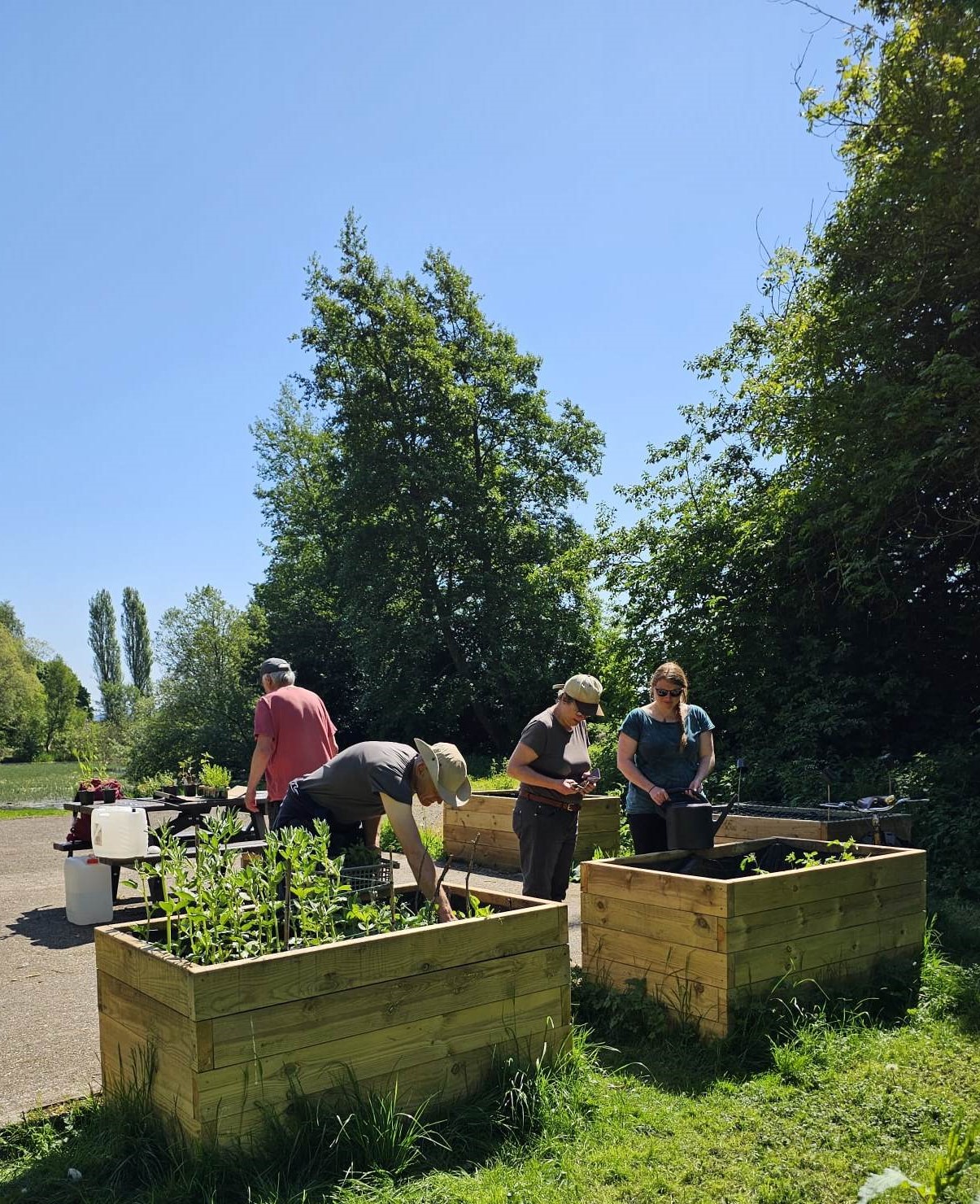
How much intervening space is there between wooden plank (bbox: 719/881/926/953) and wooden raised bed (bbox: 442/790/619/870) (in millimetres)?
3927

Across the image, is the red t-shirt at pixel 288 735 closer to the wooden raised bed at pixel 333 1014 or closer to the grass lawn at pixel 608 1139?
the wooden raised bed at pixel 333 1014

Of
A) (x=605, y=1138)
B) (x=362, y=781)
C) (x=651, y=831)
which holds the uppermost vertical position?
(x=362, y=781)

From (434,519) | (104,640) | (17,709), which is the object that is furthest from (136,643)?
(434,519)

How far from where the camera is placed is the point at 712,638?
13.1m

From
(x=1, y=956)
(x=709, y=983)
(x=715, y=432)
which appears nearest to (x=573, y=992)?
(x=709, y=983)

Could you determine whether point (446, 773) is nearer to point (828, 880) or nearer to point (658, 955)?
point (658, 955)

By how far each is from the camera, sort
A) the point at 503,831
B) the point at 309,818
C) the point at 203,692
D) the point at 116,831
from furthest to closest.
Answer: the point at 203,692
the point at 503,831
the point at 116,831
the point at 309,818

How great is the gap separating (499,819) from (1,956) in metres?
4.34

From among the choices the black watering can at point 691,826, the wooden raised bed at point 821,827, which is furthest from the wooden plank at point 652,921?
the wooden raised bed at point 821,827

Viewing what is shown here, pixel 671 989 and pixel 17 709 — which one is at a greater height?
pixel 17 709

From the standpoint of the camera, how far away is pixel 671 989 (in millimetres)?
4520

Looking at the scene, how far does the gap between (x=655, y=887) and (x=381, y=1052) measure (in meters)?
1.68

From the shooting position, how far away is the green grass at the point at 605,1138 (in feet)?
10.0

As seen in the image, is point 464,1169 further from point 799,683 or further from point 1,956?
point 799,683
